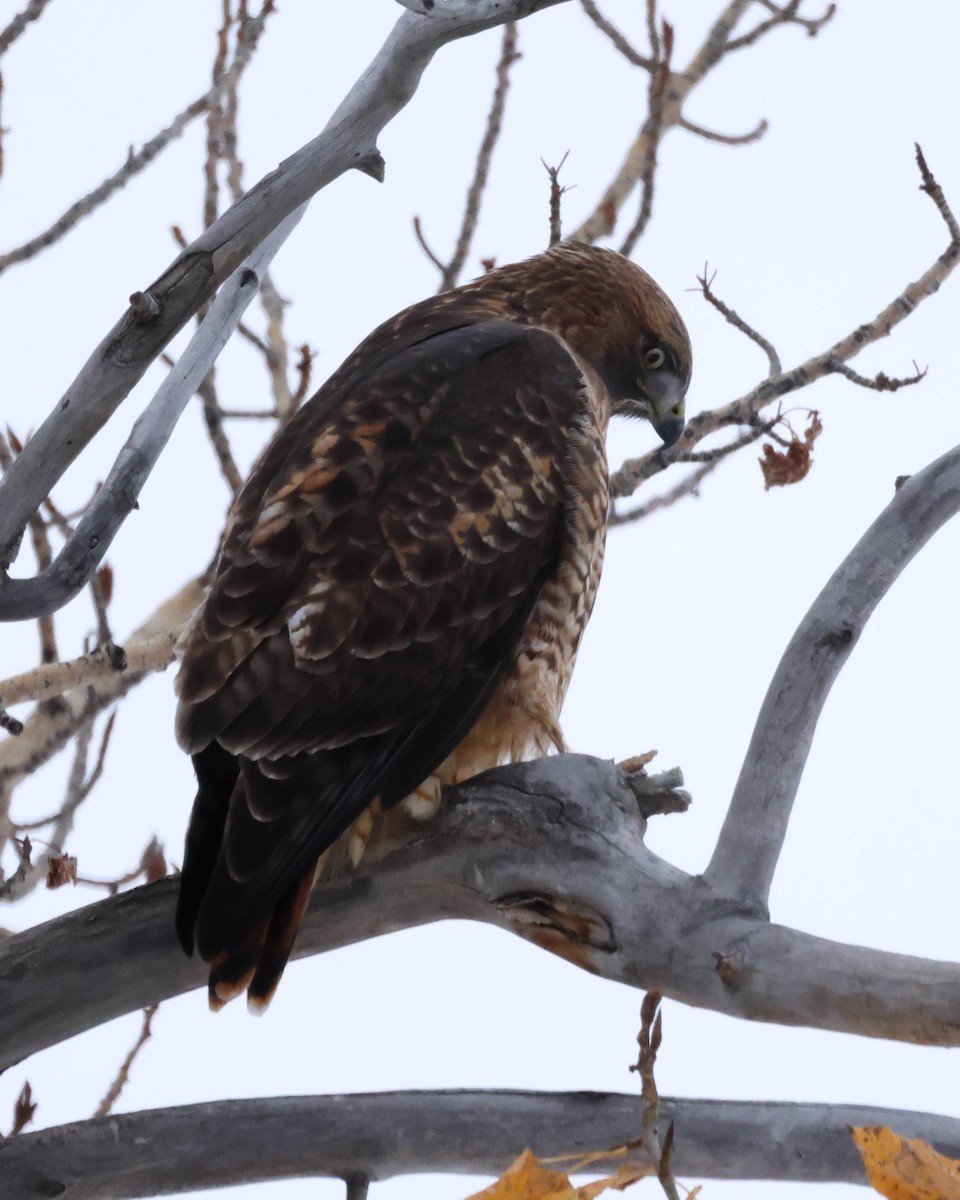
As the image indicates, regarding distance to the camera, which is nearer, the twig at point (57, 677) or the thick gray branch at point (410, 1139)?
the thick gray branch at point (410, 1139)

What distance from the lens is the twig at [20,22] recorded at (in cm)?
332

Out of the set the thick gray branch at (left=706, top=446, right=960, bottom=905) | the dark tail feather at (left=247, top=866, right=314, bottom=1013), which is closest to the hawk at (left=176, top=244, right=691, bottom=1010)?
the dark tail feather at (left=247, top=866, right=314, bottom=1013)

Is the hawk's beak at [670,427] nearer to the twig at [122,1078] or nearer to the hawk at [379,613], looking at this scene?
the hawk at [379,613]

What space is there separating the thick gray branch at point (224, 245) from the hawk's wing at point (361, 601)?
48 cm

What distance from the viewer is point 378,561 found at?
2781mm

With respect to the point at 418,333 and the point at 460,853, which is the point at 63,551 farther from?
the point at 418,333

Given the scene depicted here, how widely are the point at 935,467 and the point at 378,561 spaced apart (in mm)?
928

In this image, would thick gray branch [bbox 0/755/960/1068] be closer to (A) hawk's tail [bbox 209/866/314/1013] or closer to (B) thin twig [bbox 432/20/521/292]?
(A) hawk's tail [bbox 209/866/314/1013]

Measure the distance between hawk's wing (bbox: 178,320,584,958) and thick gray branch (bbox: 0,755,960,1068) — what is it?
0.12 m

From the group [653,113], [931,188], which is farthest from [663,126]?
[931,188]

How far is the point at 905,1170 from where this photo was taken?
5.31ft

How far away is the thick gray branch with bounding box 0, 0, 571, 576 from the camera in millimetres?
2281

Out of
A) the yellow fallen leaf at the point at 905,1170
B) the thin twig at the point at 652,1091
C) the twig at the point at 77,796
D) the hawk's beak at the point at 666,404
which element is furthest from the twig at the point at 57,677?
the yellow fallen leaf at the point at 905,1170

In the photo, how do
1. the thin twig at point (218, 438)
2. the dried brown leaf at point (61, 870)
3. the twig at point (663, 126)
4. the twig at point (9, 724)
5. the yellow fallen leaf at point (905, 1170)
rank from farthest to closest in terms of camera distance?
the twig at point (663, 126) < the thin twig at point (218, 438) < the dried brown leaf at point (61, 870) < the twig at point (9, 724) < the yellow fallen leaf at point (905, 1170)
